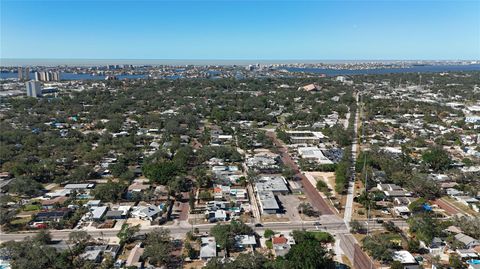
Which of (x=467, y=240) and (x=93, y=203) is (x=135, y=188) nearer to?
(x=93, y=203)

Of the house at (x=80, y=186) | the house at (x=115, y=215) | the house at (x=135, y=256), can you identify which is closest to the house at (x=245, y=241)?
the house at (x=135, y=256)

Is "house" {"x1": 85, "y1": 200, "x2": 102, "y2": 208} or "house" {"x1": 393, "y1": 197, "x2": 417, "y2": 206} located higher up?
"house" {"x1": 85, "y1": 200, "x2": 102, "y2": 208}

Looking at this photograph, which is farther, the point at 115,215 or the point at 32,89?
the point at 32,89

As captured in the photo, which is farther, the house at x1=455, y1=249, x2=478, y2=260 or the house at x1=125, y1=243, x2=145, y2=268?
the house at x1=455, y1=249, x2=478, y2=260

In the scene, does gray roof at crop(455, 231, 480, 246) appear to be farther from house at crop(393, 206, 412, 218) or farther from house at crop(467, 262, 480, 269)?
house at crop(393, 206, 412, 218)

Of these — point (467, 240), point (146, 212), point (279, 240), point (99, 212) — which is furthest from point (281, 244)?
point (99, 212)

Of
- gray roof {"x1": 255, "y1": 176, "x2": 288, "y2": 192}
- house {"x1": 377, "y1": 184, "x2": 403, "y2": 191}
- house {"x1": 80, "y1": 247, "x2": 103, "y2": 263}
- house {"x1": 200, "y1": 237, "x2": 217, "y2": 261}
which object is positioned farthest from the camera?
gray roof {"x1": 255, "y1": 176, "x2": 288, "y2": 192}

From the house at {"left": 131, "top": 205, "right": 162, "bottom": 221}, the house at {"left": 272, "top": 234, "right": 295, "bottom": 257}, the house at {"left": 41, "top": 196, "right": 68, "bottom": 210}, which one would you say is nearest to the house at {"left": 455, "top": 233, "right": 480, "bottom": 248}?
the house at {"left": 272, "top": 234, "right": 295, "bottom": 257}

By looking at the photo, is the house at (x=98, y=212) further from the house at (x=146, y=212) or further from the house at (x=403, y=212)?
the house at (x=403, y=212)
